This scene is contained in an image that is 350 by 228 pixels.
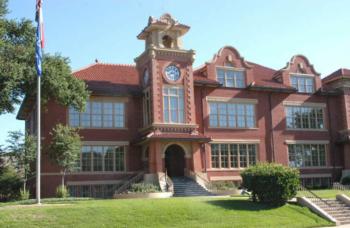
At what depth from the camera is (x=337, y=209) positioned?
27.4 metres

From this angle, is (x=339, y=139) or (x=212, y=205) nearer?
(x=212, y=205)

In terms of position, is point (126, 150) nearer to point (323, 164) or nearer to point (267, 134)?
point (267, 134)

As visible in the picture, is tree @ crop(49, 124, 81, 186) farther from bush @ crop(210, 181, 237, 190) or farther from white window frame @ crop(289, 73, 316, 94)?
white window frame @ crop(289, 73, 316, 94)

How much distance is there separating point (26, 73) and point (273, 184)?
54.8ft

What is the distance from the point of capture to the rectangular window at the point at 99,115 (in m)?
37.4

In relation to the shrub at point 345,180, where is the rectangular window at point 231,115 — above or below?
above

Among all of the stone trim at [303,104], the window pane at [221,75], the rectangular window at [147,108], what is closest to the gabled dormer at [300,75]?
the stone trim at [303,104]

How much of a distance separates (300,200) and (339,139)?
63.5 feet

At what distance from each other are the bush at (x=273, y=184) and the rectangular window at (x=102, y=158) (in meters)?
13.1

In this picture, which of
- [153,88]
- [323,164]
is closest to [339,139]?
[323,164]

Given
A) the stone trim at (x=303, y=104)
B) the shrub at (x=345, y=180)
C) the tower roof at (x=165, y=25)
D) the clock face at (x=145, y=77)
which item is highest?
the tower roof at (x=165, y=25)

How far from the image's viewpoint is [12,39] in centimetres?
3400

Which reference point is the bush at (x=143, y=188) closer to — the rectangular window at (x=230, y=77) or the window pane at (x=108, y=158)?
the window pane at (x=108, y=158)

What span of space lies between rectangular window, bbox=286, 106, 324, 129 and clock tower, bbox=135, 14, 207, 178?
417 inches
